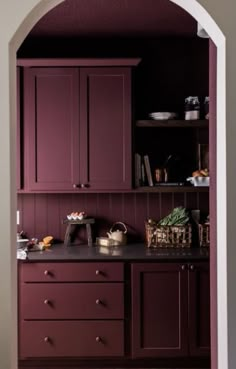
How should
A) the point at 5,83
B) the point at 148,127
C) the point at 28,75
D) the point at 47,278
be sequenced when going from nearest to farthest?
the point at 5,83, the point at 47,278, the point at 28,75, the point at 148,127

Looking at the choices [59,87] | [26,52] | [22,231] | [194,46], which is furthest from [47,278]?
[194,46]

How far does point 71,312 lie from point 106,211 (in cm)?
90

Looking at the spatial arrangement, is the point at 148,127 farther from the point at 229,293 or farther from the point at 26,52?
the point at 229,293

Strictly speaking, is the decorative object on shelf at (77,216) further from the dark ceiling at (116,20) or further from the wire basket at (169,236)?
the dark ceiling at (116,20)

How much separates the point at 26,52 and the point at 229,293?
291 centimetres

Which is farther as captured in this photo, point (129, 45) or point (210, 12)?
point (129, 45)

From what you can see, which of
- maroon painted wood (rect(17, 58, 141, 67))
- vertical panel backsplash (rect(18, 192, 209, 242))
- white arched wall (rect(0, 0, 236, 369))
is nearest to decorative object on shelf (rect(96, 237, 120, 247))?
vertical panel backsplash (rect(18, 192, 209, 242))

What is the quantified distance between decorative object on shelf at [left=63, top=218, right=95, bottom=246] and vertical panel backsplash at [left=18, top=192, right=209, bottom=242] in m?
0.09

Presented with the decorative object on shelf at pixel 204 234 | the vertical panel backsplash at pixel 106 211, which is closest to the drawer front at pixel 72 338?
the vertical panel backsplash at pixel 106 211

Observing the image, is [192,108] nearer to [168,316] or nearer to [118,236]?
[118,236]

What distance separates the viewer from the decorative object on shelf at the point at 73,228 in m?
3.89

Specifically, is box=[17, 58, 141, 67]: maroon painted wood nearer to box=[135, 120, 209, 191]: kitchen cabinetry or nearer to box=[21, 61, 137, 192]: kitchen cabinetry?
box=[21, 61, 137, 192]: kitchen cabinetry

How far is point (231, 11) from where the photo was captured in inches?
71.1

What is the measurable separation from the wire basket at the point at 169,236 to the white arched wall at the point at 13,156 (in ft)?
6.42
